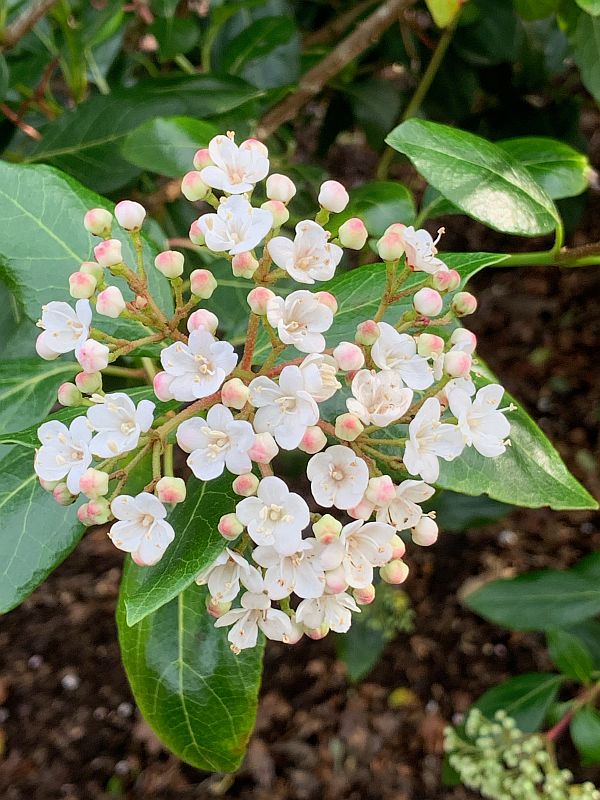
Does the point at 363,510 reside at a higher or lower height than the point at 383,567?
higher

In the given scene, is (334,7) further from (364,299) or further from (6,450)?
(6,450)

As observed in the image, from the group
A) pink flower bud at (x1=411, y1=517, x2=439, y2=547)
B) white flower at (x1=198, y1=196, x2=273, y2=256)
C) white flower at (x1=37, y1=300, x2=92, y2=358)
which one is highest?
white flower at (x1=198, y1=196, x2=273, y2=256)

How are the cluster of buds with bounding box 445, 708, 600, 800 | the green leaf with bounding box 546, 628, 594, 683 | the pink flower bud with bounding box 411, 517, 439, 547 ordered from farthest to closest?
the green leaf with bounding box 546, 628, 594, 683, the cluster of buds with bounding box 445, 708, 600, 800, the pink flower bud with bounding box 411, 517, 439, 547

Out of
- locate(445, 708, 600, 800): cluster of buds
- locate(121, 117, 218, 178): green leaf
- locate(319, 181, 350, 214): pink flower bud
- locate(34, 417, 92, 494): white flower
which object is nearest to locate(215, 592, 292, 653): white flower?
locate(34, 417, 92, 494): white flower

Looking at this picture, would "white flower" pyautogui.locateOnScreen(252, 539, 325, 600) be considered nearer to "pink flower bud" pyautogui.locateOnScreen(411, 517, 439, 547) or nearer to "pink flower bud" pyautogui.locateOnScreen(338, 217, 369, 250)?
"pink flower bud" pyautogui.locateOnScreen(411, 517, 439, 547)

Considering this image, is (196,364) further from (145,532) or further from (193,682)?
(193,682)

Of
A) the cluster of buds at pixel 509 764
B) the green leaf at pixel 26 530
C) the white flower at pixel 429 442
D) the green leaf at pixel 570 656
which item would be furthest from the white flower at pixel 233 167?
the green leaf at pixel 570 656

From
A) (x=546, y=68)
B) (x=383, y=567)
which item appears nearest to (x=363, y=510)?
(x=383, y=567)
